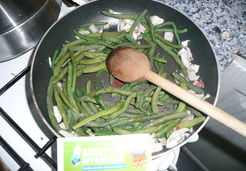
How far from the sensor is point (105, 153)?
1.09 meters

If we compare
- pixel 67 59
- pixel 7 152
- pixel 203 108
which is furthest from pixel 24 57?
pixel 203 108

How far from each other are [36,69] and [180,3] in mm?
848

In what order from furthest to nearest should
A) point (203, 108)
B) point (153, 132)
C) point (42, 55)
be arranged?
1. point (42, 55)
2. point (153, 132)
3. point (203, 108)

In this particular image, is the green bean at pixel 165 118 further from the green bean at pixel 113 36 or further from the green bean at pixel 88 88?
the green bean at pixel 113 36

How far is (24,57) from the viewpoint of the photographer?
4.75ft

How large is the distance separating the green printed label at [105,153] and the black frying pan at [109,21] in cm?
19

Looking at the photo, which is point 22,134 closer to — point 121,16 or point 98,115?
point 98,115

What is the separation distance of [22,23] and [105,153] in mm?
746

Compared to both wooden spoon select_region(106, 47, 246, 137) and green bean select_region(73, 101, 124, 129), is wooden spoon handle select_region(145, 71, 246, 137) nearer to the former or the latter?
wooden spoon select_region(106, 47, 246, 137)

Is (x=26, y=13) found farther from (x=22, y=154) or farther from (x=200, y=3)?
(x=200, y=3)

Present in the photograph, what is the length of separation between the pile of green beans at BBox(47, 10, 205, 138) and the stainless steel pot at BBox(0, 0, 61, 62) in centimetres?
15

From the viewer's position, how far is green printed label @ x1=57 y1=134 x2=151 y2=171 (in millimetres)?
1084

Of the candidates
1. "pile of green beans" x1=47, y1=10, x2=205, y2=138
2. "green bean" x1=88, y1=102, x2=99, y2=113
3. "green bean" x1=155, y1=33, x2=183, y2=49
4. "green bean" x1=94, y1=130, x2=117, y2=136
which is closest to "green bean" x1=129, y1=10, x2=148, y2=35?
"pile of green beans" x1=47, y1=10, x2=205, y2=138

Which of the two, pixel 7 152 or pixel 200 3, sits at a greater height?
pixel 200 3
